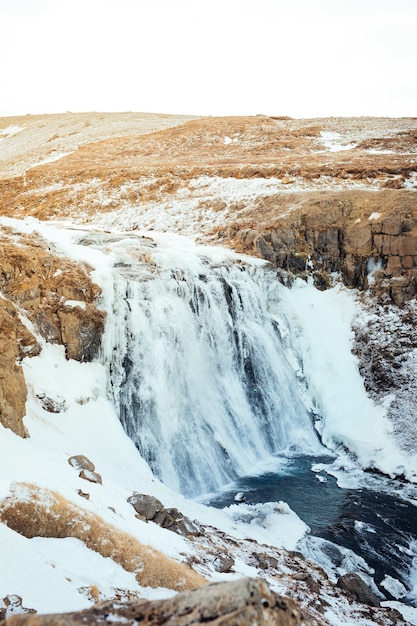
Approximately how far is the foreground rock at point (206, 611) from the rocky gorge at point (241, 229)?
1cm

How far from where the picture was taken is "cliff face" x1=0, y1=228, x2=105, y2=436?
13.1 metres

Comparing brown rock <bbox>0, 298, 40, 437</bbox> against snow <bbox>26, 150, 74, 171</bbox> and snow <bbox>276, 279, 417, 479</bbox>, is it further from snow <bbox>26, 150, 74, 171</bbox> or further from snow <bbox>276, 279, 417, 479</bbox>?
snow <bbox>26, 150, 74, 171</bbox>

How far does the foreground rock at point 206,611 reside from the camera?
2904 millimetres

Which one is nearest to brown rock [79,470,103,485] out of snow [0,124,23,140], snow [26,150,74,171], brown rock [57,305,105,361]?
brown rock [57,305,105,361]

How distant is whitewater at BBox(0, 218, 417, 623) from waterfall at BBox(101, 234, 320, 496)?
45mm

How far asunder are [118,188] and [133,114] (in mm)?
35537

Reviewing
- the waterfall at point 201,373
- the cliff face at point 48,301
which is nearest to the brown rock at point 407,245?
the waterfall at point 201,373

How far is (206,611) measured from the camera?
115 inches

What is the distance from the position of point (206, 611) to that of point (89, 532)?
14.9 ft

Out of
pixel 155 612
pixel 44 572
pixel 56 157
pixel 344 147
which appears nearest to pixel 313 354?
pixel 44 572

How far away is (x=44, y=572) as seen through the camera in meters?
5.42

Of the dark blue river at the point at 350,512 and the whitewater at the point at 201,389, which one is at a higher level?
the whitewater at the point at 201,389

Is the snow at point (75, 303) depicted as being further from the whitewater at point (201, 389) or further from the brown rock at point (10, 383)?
the brown rock at point (10, 383)

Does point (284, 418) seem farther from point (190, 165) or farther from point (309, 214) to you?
point (190, 165)
